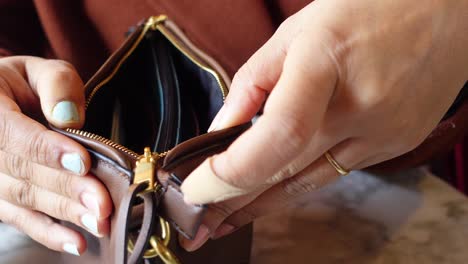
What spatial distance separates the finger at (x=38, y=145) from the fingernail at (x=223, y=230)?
106 mm

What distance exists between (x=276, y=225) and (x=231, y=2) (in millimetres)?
235

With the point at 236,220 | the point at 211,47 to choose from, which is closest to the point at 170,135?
the point at 236,220

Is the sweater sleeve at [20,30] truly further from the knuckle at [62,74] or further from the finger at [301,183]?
the finger at [301,183]

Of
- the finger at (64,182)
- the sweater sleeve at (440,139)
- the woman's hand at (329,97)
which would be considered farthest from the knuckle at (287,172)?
the sweater sleeve at (440,139)

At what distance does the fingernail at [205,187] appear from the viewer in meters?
0.29

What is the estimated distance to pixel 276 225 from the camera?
1.73 feet

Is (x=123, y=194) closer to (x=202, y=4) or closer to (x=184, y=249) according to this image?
(x=184, y=249)

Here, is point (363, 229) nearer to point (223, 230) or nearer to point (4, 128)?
point (223, 230)

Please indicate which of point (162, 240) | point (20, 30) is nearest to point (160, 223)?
point (162, 240)

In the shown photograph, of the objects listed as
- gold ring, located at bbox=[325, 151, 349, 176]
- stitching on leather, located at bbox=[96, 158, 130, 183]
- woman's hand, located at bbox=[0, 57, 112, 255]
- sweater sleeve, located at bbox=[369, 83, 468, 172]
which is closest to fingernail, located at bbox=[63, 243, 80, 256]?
woman's hand, located at bbox=[0, 57, 112, 255]

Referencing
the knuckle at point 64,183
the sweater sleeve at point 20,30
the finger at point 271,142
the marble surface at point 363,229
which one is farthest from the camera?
the sweater sleeve at point 20,30

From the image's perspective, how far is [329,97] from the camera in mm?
319

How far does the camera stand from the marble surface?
0.49 meters

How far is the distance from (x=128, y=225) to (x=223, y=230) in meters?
0.11
